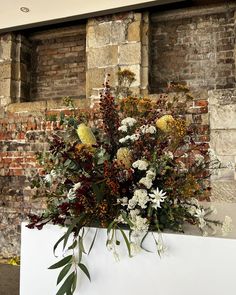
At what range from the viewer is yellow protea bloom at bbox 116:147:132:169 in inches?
41.0

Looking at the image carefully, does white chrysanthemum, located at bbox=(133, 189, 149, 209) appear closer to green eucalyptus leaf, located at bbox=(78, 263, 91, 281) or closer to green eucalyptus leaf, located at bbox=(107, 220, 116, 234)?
green eucalyptus leaf, located at bbox=(107, 220, 116, 234)

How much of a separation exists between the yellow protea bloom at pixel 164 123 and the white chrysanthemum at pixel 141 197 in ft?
0.69

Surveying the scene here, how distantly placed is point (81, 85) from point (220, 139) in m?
1.81

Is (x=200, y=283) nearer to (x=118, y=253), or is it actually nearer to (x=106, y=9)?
(x=118, y=253)

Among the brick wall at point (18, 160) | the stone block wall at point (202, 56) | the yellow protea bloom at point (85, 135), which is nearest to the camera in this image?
the yellow protea bloom at point (85, 135)

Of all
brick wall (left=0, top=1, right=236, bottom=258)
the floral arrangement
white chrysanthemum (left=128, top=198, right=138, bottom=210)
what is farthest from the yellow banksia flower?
brick wall (left=0, top=1, right=236, bottom=258)

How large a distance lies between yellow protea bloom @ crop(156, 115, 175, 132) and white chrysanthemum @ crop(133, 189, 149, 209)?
0.21 metres

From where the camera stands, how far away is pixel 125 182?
41.5 inches

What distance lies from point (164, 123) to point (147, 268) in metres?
0.45

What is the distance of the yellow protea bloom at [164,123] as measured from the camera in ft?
3.40

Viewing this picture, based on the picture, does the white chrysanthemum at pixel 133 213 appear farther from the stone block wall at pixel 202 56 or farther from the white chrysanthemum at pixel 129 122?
the stone block wall at pixel 202 56

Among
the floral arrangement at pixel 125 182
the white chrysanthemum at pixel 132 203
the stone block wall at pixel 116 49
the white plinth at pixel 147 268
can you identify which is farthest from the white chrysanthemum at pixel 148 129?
the stone block wall at pixel 116 49

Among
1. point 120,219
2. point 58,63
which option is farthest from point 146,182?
point 58,63

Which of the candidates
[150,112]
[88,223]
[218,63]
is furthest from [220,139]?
[88,223]
